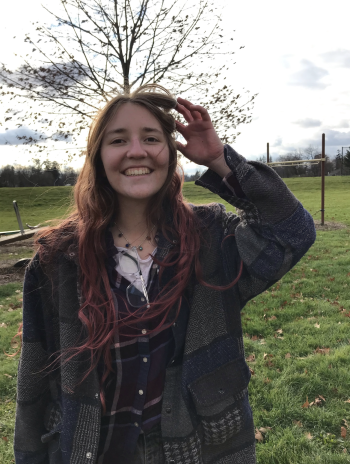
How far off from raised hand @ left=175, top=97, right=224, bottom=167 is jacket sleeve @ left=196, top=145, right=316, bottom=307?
14 centimetres

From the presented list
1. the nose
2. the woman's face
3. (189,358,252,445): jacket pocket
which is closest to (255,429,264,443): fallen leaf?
(189,358,252,445): jacket pocket

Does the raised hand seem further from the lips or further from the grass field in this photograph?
A: the grass field

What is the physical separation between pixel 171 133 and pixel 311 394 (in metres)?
2.92

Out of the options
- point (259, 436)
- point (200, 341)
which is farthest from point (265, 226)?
point (259, 436)

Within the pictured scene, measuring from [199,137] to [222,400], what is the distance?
47.9 inches

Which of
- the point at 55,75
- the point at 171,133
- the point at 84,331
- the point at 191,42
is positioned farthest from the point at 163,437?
the point at 191,42

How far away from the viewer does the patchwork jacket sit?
1498 mm

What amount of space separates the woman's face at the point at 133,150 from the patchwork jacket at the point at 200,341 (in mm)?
233

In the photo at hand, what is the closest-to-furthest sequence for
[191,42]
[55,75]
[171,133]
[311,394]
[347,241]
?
[171,133], [311,394], [55,75], [191,42], [347,241]

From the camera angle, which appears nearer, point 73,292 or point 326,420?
point 73,292

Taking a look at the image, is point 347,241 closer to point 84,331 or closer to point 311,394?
point 311,394

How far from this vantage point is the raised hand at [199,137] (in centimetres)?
173

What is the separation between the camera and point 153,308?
5.22ft

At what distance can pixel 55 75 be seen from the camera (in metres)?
7.23
